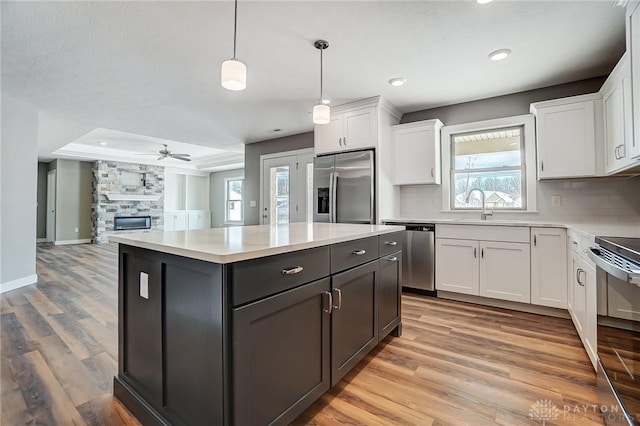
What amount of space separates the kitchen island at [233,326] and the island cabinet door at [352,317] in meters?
0.01

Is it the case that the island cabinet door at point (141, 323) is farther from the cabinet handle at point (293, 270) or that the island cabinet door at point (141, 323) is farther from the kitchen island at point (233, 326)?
the cabinet handle at point (293, 270)

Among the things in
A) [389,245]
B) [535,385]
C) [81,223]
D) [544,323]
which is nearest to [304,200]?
[389,245]

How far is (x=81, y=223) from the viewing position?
857cm

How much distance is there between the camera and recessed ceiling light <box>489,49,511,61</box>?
260cm

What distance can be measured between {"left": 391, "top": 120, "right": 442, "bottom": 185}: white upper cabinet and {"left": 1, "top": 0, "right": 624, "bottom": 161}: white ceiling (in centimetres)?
36

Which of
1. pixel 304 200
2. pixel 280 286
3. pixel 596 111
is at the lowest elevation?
pixel 280 286

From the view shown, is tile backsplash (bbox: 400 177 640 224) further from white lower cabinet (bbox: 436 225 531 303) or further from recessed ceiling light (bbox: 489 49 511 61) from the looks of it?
recessed ceiling light (bbox: 489 49 511 61)

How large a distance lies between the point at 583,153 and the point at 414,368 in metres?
2.66

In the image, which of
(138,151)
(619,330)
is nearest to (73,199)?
(138,151)

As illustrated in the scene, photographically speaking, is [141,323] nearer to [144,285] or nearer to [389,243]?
[144,285]

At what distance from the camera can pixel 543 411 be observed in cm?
154

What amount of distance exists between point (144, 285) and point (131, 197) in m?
9.02

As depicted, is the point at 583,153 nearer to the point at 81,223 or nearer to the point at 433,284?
the point at 433,284

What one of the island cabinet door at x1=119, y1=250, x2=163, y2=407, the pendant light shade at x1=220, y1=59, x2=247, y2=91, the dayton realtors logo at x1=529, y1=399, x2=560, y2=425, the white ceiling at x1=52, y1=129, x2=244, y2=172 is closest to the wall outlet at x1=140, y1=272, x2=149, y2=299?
the island cabinet door at x1=119, y1=250, x2=163, y2=407
